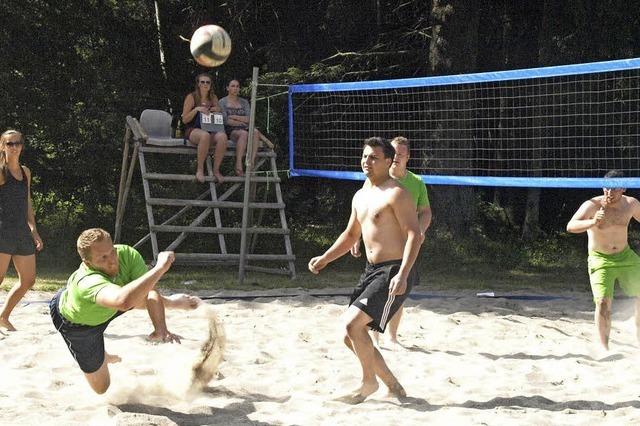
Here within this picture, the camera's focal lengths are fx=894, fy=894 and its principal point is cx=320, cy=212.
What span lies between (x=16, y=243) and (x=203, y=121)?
381 centimetres

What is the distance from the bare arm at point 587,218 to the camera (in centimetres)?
646

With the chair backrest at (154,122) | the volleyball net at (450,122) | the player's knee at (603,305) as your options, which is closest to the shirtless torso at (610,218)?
the player's knee at (603,305)

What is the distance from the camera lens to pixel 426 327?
7.47 metres

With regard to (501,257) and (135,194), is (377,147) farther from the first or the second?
(135,194)

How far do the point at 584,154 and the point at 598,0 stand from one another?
108 inches

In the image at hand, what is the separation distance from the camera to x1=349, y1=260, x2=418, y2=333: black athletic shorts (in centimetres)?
508

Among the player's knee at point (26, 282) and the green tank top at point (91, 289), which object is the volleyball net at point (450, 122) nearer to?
the player's knee at point (26, 282)

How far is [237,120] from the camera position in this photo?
1064 cm

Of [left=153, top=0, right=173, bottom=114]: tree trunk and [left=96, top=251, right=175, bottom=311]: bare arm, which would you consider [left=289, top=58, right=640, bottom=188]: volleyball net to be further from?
[left=96, top=251, right=175, bottom=311]: bare arm

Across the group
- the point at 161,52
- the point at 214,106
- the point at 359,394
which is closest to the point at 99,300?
the point at 359,394

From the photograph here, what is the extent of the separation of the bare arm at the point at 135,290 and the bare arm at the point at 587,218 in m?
3.38

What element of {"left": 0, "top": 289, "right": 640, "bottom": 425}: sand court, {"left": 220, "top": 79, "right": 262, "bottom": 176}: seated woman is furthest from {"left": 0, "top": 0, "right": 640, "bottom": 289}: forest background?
{"left": 0, "top": 289, "right": 640, "bottom": 425}: sand court

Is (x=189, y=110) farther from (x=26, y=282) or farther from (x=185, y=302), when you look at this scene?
(x=185, y=302)

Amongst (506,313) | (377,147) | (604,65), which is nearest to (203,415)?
(377,147)
